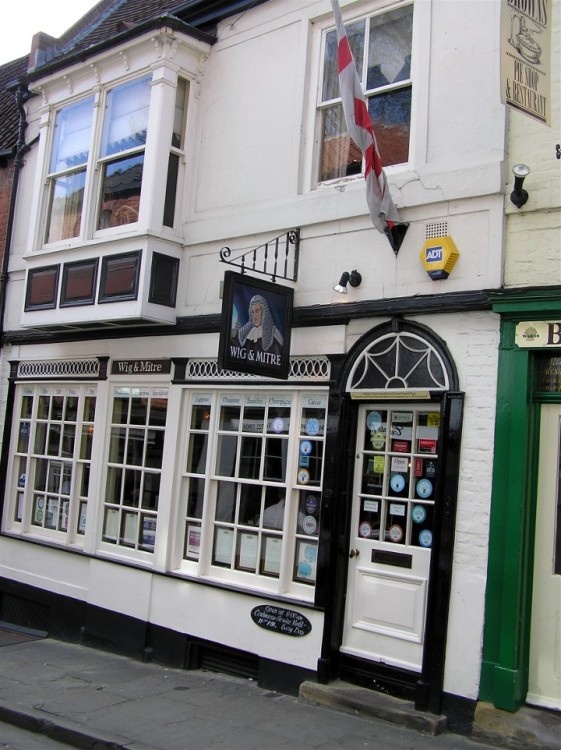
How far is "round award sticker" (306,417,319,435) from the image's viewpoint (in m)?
7.38

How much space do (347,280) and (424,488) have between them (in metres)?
1.96

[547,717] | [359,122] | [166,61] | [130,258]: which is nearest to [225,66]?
[166,61]

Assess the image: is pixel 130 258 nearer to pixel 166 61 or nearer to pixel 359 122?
pixel 166 61

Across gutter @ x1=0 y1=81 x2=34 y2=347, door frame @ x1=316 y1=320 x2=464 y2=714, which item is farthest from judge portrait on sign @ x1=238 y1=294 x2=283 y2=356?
gutter @ x1=0 y1=81 x2=34 y2=347

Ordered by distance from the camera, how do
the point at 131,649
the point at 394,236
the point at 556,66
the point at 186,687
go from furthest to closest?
the point at 131,649
the point at 186,687
the point at 394,236
the point at 556,66

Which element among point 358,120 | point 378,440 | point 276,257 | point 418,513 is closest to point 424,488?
point 418,513

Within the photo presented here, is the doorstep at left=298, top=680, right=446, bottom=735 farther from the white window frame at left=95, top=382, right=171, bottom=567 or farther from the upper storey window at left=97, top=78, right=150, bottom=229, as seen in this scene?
the upper storey window at left=97, top=78, right=150, bottom=229

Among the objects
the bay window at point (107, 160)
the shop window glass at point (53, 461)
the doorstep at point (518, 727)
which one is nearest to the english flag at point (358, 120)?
the bay window at point (107, 160)

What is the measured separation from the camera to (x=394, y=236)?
6.84 m

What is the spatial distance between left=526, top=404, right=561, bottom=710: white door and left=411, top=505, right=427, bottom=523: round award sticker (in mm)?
945

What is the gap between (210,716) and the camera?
649 centimetres

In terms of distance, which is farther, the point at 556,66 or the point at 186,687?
the point at 186,687

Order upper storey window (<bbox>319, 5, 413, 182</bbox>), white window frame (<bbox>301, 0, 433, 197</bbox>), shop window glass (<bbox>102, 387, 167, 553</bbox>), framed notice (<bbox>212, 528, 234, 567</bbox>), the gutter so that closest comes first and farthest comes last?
white window frame (<bbox>301, 0, 433, 197</bbox>) < upper storey window (<bbox>319, 5, 413, 182</bbox>) < framed notice (<bbox>212, 528, 234, 567</bbox>) < shop window glass (<bbox>102, 387, 167, 553</bbox>) < the gutter

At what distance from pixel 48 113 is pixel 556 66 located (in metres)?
6.42
